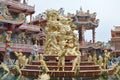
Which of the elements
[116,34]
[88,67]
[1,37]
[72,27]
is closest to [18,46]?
[1,37]

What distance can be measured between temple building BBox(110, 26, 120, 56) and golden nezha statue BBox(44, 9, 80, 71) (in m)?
31.0

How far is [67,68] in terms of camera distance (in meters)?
12.9

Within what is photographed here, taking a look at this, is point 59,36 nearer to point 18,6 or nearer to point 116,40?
point 18,6

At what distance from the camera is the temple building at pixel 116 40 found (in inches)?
1805

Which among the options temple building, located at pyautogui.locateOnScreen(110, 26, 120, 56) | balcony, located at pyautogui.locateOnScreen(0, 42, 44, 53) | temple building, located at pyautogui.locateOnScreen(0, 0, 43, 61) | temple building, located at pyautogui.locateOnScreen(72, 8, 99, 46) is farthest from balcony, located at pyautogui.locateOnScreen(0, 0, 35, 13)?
temple building, located at pyautogui.locateOnScreen(110, 26, 120, 56)

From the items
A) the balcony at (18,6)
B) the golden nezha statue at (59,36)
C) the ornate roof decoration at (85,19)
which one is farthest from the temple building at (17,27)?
the golden nezha statue at (59,36)

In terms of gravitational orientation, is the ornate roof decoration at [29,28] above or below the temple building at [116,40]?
above

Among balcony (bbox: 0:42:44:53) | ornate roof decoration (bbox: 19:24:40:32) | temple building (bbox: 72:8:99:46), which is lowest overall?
balcony (bbox: 0:42:44:53)

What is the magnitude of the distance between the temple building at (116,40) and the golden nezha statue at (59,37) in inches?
1222

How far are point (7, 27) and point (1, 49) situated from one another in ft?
10.6

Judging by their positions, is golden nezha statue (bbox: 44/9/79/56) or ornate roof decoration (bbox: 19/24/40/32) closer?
golden nezha statue (bbox: 44/9/79/56)

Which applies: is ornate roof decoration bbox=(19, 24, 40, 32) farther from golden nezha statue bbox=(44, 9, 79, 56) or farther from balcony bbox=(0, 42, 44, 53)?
golden nezha statue bbox=(44, 9, 79, 56)

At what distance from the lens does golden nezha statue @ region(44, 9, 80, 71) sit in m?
14.7

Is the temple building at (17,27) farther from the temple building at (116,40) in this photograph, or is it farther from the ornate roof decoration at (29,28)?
the temple building at (116,40)
